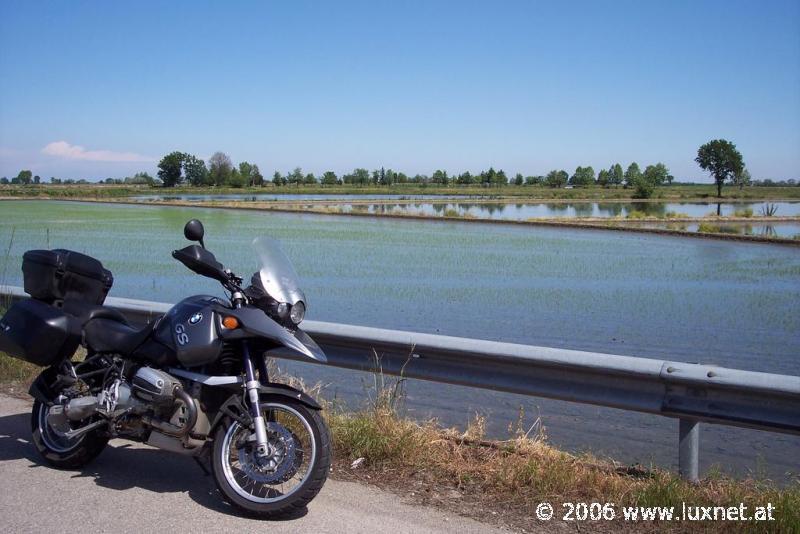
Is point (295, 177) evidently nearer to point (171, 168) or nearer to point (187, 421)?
point (171, 168)

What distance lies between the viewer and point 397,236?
3528 centimetres

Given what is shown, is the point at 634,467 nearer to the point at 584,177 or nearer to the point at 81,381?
the point at 81,381

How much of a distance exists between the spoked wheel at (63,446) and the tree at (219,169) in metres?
125

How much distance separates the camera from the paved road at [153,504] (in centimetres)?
447

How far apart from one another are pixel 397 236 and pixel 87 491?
30.5 m

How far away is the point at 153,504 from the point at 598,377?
276cm

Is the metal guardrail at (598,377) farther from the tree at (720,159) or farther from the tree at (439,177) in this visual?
the tree at (439,177)

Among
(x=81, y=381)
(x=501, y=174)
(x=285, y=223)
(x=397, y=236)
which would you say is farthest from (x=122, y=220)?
(x=501, y=174)

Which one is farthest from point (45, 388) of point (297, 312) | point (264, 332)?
point (297, 312)

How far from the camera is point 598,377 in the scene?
5.21 metres

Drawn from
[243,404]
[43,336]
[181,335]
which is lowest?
[243,404]

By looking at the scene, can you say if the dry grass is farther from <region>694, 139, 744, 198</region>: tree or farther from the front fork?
<region>694, 139, 744, 198</region>: tree

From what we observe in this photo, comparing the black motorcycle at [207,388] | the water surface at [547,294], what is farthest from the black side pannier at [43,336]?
the water surface at [547,294]

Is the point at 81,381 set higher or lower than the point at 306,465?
higher
